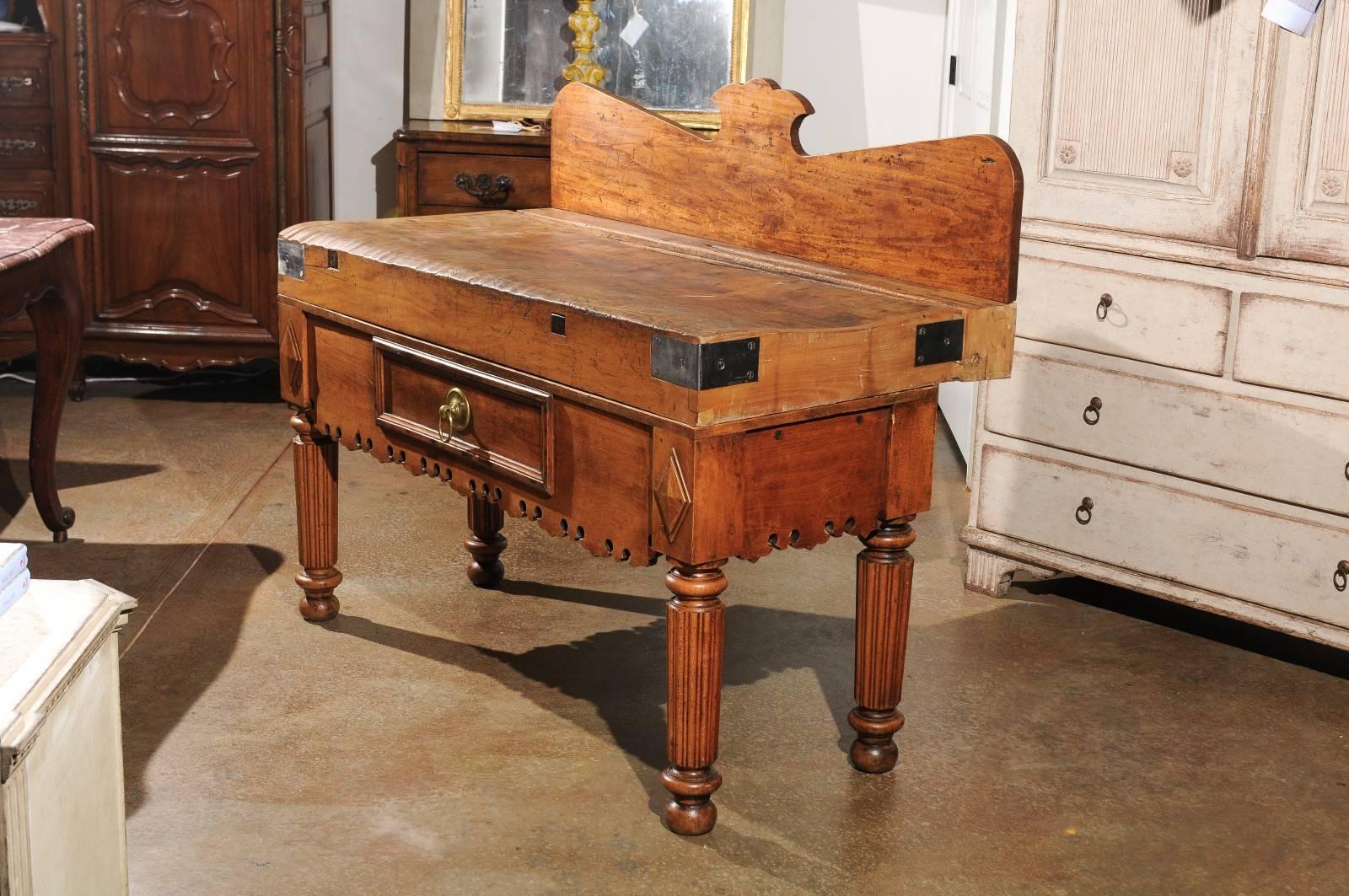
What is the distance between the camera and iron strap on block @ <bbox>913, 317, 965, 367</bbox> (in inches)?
91.6

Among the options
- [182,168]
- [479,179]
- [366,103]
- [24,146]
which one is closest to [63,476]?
[182,168]

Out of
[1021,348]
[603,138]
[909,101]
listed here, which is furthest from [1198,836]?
[909,101]

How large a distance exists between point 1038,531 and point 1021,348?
39 centimetres

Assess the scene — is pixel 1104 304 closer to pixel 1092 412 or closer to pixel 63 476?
pixel 1092 412

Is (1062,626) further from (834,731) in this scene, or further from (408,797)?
(408,797)

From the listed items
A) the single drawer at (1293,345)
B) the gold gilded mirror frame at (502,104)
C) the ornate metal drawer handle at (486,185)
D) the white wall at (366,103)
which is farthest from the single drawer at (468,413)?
the white wall at (366,103)

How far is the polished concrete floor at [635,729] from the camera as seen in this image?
2.35m

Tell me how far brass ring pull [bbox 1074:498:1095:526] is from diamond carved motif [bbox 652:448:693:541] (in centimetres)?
137

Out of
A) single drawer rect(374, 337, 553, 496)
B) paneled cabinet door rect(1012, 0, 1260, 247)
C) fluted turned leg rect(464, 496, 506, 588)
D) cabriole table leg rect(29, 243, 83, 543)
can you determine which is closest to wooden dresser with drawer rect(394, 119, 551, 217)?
cabriole table leg rect(29, 243, 83, 543)

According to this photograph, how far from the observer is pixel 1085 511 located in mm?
3299

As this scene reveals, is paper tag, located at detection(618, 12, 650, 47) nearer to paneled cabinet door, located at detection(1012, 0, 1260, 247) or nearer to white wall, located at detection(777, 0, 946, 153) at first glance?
white wall, located at detection(777, 0, 946, 153)

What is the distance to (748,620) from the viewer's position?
3.31 metres

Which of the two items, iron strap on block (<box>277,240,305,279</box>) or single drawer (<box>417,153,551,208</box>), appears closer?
iron strap on block (<box>277,240,305,279</box>)

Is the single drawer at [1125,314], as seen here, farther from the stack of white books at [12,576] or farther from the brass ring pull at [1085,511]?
the stack of white books at [12,576]
